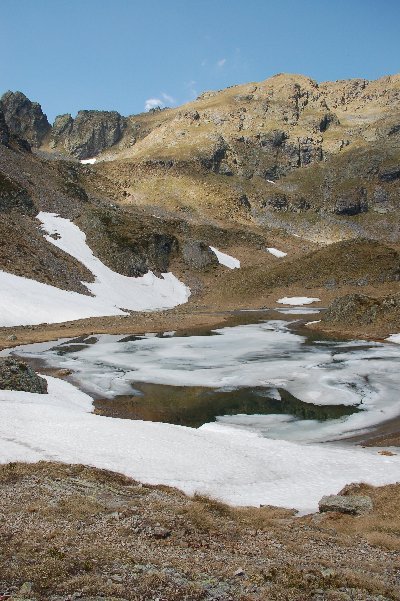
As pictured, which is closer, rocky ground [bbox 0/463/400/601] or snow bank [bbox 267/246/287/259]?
rocky ground [bbox 0/463/400/601]

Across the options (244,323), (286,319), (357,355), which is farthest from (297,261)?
(357,355)

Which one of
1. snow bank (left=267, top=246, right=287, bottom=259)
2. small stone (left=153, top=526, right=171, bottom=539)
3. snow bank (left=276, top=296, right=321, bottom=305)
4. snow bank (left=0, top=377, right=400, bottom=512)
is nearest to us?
small stone (left=153, top=526, right=171, bottom=539)

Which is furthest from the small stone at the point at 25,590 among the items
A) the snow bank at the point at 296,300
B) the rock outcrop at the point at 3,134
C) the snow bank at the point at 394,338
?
the rock outcrop at the point at 3,134

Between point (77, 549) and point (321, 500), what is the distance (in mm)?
8502

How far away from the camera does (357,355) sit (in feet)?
152

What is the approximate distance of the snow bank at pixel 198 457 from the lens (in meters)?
17.3

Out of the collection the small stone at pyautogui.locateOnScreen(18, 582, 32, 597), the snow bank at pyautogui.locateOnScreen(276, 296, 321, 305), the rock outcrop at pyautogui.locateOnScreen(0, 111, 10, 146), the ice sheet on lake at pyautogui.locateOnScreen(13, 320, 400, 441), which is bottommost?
the small stone at pyautogui.locateOnScreen(18, 582, 32, 597)

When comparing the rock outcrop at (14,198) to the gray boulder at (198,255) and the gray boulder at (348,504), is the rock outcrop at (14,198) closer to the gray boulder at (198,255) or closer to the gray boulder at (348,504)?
the gray boulder at (198,255)

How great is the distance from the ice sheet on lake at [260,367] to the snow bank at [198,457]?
4.44 metres

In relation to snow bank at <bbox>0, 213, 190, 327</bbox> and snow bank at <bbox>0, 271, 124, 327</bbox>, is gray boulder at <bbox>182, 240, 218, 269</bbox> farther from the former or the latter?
snow bank at <bbox>0, 271, 124, 327</bbox>

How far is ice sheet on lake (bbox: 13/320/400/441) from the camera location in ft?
102

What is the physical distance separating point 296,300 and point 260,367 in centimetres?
6247

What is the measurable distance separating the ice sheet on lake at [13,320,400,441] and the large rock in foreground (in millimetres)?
4633

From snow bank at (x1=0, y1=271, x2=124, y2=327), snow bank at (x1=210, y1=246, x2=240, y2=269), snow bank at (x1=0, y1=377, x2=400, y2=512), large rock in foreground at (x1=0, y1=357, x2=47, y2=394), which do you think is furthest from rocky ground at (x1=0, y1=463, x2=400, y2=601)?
snow bank at (x1=210, y1=246, x2=240, y2=269)
